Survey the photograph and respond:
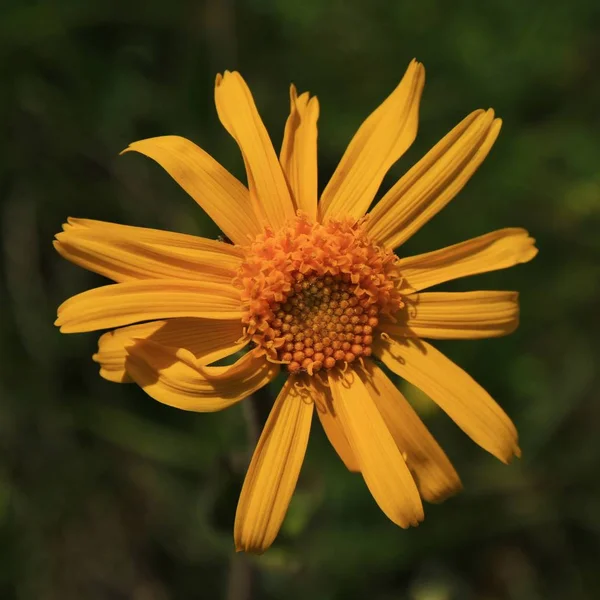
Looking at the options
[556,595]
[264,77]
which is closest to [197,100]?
[264,77]

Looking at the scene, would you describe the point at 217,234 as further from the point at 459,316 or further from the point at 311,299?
the point at 459,316

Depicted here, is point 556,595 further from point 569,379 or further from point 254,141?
point 254,141

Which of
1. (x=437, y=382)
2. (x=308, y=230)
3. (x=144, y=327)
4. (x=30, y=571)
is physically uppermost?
(x=308, y=230)

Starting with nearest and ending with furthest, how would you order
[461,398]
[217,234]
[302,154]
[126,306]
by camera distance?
[126,306], [461,398], [302,154], [217,234]

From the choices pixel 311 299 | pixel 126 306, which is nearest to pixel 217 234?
pixel 311 299

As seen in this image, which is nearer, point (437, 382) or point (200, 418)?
point (437, 382)

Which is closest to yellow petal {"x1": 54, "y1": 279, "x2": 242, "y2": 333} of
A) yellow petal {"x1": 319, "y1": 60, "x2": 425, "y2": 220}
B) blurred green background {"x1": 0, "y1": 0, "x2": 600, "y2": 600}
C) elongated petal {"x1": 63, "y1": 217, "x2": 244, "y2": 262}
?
elongated petal {"x1": 63, "y1": 217, "x2": 244, "y2": 262}

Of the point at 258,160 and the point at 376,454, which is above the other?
the point at 258,160
